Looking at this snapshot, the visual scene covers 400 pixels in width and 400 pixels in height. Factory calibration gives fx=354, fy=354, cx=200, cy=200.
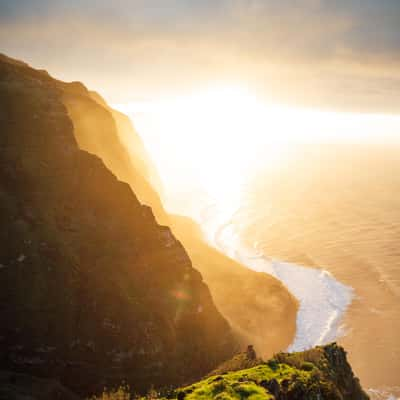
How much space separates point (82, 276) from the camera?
5050 cm

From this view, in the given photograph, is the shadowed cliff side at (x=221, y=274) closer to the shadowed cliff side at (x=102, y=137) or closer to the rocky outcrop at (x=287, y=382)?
the shadowed cliff side at (x=102, y=137)

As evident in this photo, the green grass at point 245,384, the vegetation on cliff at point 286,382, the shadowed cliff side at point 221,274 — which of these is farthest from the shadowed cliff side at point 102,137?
the green grass at point 245,384

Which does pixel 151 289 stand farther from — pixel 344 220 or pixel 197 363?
pixel 344 220

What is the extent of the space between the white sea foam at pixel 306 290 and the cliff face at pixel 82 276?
25.9 meters

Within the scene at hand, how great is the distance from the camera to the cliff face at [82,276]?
1781 inches

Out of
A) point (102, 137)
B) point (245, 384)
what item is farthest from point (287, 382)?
point (102, 137)

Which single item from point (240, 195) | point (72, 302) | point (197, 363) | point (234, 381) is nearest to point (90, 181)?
point (72, 302)

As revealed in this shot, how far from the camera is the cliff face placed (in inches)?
1781

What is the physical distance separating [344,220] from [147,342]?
123 metres

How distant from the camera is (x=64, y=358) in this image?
4472cm

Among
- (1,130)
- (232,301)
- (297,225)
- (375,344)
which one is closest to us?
(1,130)

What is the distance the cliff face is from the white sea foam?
25.9 meters

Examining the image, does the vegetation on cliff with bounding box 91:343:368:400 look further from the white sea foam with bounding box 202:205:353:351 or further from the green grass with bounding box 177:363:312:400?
the white sea foam with bounding box 202:205:353:351

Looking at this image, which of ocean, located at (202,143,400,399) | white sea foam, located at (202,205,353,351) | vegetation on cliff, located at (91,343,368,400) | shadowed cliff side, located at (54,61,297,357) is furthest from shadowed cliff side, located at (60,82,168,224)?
vegetation on cliff, located at (91,343,368,400)
